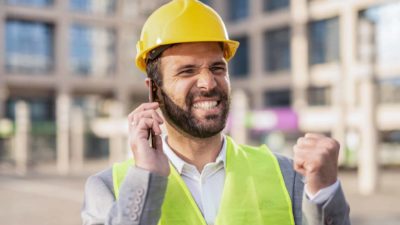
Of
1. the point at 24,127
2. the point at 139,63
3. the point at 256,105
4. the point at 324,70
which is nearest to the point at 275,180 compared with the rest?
the point at 139,63

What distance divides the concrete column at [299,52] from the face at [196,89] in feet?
118

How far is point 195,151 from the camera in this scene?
7.36ft

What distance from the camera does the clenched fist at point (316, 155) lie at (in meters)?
1.73

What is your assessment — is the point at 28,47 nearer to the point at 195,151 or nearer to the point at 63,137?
the point at 63,137

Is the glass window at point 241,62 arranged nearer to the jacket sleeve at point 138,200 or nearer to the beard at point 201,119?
the beard at point 201,119

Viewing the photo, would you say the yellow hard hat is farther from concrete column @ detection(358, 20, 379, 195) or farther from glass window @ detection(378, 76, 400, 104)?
glass window @ detection(378, 76, 400, 104)

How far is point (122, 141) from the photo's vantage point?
97.5 ft

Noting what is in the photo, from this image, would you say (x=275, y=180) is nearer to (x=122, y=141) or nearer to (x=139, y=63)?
(x=139, y=63)

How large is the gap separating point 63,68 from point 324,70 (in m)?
19.5

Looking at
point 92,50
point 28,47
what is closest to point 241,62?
point 92,50

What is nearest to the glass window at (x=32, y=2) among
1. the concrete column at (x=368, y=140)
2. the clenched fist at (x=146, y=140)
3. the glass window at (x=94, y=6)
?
the glass window at (x=94, y=6)

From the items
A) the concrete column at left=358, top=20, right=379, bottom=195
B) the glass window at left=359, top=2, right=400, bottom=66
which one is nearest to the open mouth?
the concrete column at left=358, top=20, right=379, bottom=195

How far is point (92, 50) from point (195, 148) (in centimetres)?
4397

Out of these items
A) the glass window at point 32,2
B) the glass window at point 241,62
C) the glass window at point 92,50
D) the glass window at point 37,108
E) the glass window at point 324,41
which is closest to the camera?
the glass window at point 324,41
